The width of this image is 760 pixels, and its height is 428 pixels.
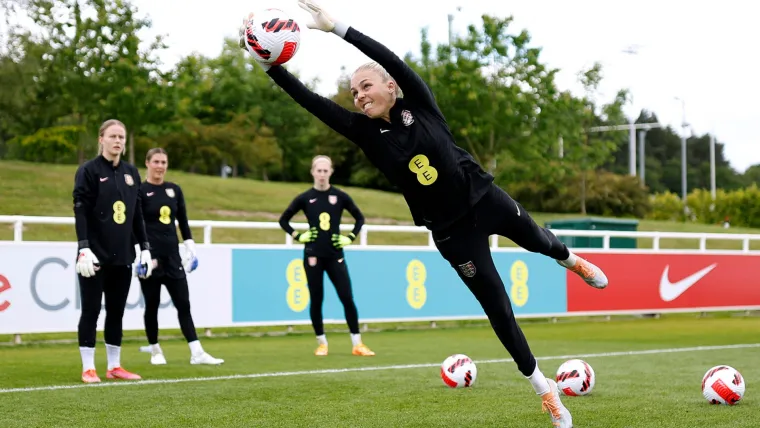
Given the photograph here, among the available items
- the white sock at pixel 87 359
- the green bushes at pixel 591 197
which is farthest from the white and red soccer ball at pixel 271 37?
the green bushes at pixel 591 197

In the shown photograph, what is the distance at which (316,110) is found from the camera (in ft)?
18.9

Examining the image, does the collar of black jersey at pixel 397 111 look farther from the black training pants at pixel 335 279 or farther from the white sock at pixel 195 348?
the black training pants at pixel 335 279

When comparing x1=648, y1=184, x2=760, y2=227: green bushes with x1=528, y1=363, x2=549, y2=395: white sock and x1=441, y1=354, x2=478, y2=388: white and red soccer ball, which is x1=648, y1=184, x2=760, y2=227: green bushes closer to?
x1=441, y1=354, x2=478, y2=388: white and red soccer ball

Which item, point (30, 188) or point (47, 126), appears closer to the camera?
point (30, 188)

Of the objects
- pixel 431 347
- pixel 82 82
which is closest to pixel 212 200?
pixel 82 82

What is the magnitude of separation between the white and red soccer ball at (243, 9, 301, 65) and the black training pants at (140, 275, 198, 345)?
501 cm

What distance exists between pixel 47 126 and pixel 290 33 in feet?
107

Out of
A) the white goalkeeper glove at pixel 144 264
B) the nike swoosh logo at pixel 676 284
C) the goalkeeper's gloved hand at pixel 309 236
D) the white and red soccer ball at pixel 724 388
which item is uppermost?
the goalkeeper's gloved hand at pixel 309 236

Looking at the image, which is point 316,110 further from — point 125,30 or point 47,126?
point 47,126

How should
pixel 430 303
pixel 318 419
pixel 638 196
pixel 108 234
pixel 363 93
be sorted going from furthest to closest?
pixel 638 196 → pixel 430 303 → pixel 108 234 → pixel 318 419 → pixel 363 93

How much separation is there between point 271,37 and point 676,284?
15.5m

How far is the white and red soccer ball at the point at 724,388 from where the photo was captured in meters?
6.61

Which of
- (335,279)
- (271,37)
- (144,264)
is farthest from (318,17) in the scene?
(335,279)

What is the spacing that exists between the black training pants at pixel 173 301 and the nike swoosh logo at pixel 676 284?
11776mm
